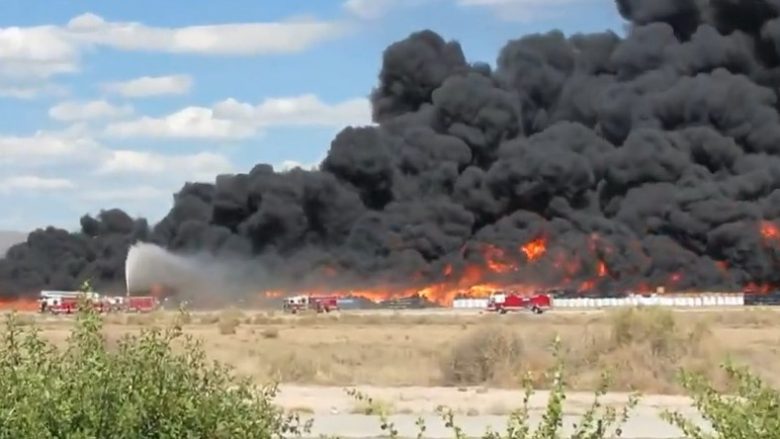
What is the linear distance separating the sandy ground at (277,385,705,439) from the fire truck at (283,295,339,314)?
56558mm

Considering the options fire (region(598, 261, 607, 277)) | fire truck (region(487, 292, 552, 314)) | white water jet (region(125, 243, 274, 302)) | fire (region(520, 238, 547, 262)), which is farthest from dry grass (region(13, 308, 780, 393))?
white water jet (region(125, 243, 274, 302))

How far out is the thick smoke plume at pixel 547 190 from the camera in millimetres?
91062

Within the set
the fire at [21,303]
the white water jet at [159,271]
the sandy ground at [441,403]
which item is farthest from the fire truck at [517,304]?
the sandy ground at [441,403]

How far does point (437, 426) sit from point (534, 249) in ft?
243

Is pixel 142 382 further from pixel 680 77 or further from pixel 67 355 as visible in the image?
pixel 680 77

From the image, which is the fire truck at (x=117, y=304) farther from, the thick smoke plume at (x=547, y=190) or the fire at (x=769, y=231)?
the fire at (x=769, y=231)

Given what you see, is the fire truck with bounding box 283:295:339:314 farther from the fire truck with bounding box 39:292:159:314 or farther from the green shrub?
the green shrub

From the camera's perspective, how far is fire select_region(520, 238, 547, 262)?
94.0 metres

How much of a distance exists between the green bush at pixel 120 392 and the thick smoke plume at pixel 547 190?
272 ft

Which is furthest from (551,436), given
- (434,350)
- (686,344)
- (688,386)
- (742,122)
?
(742,122)

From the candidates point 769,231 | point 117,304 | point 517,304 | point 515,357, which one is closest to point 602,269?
point 769,231

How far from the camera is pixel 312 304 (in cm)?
8838

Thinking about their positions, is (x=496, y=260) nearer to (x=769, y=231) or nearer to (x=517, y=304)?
(x=517, y=304)

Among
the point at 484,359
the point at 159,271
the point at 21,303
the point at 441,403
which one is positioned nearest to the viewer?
the point at 441,403
